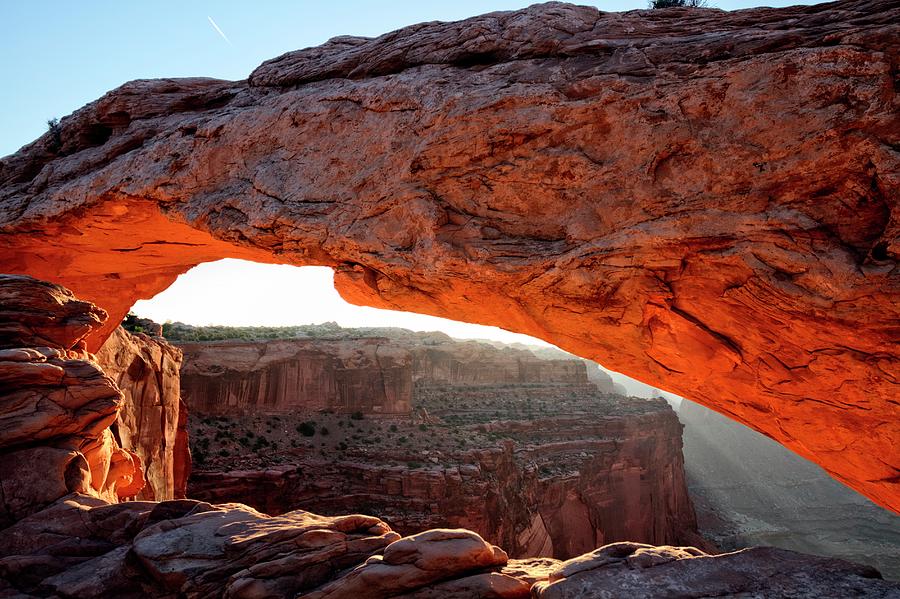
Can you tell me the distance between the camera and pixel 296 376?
42688 millimetres

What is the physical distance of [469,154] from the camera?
356 inches

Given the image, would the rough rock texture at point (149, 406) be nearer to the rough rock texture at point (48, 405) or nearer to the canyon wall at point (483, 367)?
the rough rock texture at point (48, 405)

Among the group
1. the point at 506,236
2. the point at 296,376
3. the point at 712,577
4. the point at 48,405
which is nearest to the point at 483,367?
the point at 296,376

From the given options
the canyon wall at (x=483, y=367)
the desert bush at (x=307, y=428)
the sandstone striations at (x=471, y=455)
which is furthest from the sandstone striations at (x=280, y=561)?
the canyon wall at (x=483, y=367)

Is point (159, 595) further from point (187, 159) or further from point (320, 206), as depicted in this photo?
point (187, 159)

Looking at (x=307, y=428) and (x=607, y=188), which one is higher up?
(x=607, y=188)

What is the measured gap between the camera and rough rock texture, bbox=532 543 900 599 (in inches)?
213

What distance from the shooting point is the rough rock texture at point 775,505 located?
52.6 meters

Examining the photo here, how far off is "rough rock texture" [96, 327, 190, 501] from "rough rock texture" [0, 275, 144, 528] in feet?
14.3

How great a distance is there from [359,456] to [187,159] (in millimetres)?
29168

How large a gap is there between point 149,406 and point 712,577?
17879 mm

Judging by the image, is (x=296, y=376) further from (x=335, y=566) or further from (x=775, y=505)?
(x=775, y=505)

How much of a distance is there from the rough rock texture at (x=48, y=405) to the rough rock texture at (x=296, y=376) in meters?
30.0

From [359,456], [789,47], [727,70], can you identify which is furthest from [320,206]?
[359,456]
